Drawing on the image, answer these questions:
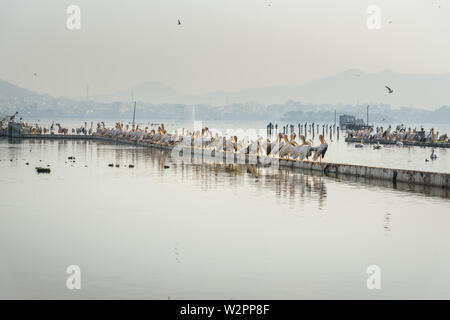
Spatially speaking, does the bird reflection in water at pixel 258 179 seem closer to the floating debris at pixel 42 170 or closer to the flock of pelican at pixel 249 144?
the flock of pelican at pixel 249 144

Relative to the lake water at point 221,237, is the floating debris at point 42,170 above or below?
above

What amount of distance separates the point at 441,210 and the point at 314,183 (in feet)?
25.2

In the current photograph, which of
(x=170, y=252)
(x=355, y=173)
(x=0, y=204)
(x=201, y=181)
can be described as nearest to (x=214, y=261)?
(x=170, y=252)

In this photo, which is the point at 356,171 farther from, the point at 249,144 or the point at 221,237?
the point at 221,237

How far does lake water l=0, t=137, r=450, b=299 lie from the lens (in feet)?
40.8

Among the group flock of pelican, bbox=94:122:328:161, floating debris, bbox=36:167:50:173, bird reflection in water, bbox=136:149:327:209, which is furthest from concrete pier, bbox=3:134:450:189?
floating debris, bbox=36:167:50:173

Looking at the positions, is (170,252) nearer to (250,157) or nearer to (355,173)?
(355,173)

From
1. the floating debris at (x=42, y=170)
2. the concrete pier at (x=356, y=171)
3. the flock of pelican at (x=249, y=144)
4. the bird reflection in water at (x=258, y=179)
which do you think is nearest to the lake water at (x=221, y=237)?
the bird reflection in water at (x=258, y=179)

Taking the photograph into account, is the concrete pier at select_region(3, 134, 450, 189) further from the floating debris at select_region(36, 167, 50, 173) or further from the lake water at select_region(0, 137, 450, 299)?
the floating debris at select_region(36, 167, 50, 173)

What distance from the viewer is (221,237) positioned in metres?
16.9

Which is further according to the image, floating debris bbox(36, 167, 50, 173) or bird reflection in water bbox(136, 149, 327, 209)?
floating debris bbox(36, 167, 50, 173)

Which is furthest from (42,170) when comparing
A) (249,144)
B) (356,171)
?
(356,171)

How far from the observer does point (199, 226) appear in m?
18.4

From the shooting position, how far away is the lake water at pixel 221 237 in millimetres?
12438
